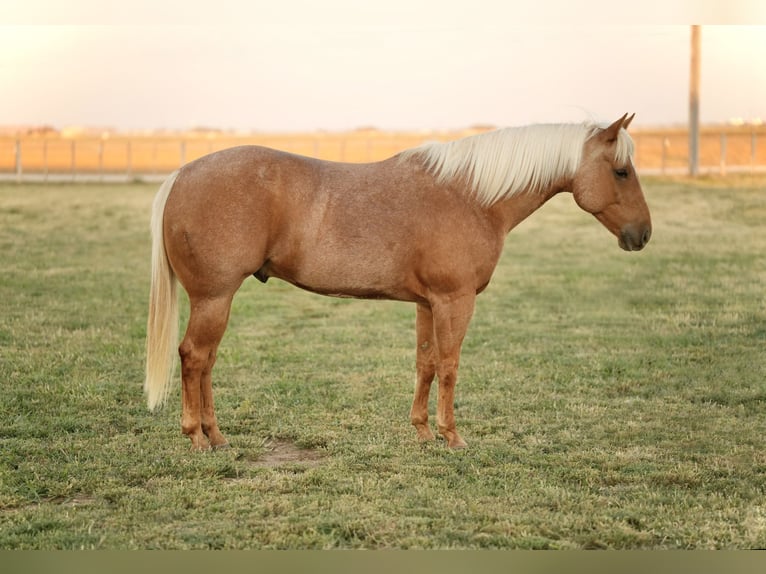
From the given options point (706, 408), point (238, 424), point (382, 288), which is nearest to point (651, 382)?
point (706, 408)

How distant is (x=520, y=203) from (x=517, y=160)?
299mm

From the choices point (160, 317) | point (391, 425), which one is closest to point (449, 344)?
point (391, 425)

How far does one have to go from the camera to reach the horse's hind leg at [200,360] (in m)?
5.50

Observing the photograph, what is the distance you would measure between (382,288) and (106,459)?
206 centimetres

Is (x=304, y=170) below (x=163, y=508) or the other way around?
the other way around

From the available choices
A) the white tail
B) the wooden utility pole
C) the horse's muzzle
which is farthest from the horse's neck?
the wooden utility pole

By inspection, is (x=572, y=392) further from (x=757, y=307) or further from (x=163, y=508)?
(x=757, y=307)

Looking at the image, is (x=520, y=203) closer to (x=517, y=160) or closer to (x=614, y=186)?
(x=517, y=160)

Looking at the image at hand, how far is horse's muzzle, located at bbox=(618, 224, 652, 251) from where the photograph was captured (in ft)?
19.3

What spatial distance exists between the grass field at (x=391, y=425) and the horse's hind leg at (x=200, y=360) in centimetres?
18

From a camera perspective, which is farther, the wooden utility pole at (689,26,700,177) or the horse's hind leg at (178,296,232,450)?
the wooden utility pole at (689,26,700,177)

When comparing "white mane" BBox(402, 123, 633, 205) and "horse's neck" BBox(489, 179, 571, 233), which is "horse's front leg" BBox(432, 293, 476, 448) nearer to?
"horse's neck" BBox(489, 179, 571, 233)

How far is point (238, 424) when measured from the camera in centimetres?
632

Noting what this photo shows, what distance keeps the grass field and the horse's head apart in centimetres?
147
